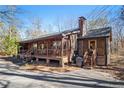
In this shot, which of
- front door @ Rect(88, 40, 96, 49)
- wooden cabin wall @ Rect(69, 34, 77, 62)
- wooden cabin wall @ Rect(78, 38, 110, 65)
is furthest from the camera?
wooden cabin wall @ Rect(69, 34, 77, 62)

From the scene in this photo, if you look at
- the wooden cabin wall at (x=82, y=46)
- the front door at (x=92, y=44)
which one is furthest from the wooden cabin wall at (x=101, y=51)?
the wooden cabin wall at (x=82, y=46)

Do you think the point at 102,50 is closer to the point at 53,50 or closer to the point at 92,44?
the point at 92,44

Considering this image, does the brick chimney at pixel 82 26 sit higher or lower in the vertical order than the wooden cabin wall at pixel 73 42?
higher

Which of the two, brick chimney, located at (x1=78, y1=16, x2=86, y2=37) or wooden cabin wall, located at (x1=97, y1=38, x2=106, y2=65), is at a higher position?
brick chimney, located at (x1=78, y1=16, x2=86, y2=37)

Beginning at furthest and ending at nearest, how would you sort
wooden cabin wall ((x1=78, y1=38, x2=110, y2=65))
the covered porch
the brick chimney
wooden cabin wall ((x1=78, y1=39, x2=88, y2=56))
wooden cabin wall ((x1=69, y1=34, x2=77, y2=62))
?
1. the brick chimney
2. wooden cabin wall ((x1=69, y1=34, x2=77, y2=62))
3. wooden cabin wall ((x1=78, y1=39, x2=88, y2=56))
4. the covered porch
5. wooden cabin wall ((x1=78, y1=38, x2=110, y2=65))

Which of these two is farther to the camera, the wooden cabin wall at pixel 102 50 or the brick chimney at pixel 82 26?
the brick chimney at pixel 82 26

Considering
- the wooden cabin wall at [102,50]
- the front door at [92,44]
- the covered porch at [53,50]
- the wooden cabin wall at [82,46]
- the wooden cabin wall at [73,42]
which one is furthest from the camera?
the wooden cabin wall at [73,42]

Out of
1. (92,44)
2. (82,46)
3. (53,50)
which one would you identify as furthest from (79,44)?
(53,50)

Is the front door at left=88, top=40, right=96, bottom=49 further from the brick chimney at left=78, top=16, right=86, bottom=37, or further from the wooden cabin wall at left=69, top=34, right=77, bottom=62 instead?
the wooden cabin wall at left=69, top=34, right=77, bottom=62

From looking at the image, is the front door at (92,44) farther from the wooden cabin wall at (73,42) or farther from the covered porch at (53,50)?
the covered porch at (53,50)

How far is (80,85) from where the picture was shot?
10.3 m

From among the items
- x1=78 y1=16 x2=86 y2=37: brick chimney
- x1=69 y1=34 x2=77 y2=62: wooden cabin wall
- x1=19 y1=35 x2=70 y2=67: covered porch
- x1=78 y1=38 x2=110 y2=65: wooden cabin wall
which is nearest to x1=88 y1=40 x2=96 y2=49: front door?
x1=78 y1=38 x2=110 y2=65: wooden cabin wall
